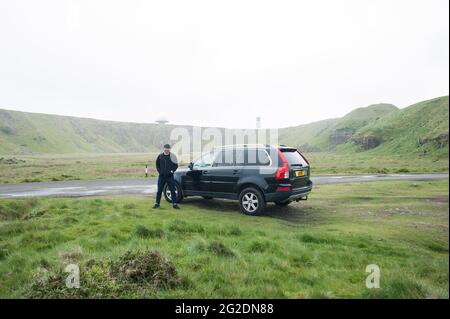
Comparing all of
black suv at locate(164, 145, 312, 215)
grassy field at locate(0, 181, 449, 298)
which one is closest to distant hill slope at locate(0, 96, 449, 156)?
black suv at locate(164, 145, 312, 215)

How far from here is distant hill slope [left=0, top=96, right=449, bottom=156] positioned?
71125mm

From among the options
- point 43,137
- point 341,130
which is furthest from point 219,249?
point 43,137

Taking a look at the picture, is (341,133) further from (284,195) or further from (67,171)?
(284,195)

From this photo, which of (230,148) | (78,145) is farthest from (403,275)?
(78,145)

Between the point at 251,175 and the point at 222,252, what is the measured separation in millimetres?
4424

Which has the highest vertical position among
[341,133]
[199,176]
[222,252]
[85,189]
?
[341,133]

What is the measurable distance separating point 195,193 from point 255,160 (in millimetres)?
2711

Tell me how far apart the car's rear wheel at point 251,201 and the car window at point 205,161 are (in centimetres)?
181

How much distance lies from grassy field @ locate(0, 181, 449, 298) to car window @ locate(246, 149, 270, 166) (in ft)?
5.56

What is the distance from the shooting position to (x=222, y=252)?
5.79m

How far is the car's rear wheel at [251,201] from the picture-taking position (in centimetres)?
977

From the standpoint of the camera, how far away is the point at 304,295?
411cm

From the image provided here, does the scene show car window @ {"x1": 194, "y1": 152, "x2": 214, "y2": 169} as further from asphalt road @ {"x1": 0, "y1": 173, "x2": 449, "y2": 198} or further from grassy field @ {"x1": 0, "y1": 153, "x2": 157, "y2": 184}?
grassy field @ {"x1": 0, "y1": 153, "x2": 157, "y2": 184}

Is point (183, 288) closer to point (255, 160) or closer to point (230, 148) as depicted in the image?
point (255, 160)
